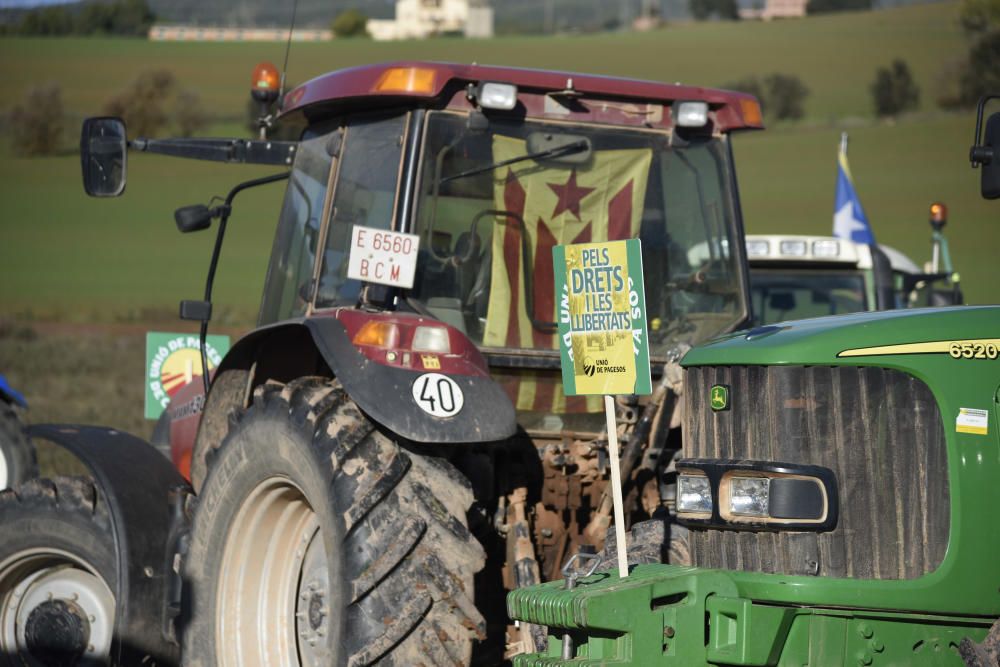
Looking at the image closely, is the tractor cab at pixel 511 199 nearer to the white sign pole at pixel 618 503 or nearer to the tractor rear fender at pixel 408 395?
the tractor rear fender at pixel 408 395

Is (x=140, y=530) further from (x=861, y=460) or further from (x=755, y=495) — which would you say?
Answer: (x=861, y=460)

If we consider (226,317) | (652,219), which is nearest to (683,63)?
(226,317)

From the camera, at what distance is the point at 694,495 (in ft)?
14.2

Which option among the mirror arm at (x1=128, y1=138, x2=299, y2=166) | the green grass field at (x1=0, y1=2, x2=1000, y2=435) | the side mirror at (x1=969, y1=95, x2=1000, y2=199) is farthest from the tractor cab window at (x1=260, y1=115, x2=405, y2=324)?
the green grass field at (x1=0, y1=2, x2=1000, y2=435)

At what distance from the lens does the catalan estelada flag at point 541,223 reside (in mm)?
5492

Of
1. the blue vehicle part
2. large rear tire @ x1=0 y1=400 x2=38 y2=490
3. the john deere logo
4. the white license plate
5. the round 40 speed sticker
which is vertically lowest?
the john deere logo

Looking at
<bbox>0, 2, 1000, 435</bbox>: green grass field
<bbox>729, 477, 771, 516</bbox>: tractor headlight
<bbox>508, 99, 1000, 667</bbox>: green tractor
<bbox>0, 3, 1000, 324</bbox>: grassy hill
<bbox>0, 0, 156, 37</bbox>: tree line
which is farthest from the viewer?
<bbox>0, 0, 156, 37</bbox>: tree line

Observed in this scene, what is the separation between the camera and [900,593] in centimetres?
390

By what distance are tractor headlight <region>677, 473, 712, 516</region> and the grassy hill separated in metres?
25.4

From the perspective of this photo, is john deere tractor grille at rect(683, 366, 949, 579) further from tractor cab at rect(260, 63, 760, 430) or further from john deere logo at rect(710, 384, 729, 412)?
tractor cab at rect(260, 63, 760, 430)

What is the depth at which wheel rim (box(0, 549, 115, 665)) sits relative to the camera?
6.15 m

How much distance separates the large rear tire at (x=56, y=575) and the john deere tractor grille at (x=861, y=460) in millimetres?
3107

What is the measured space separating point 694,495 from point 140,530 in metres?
2.63

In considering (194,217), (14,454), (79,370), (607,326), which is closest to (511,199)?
(607,326)
